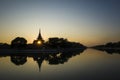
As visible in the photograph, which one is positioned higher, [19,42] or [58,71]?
[58,71]

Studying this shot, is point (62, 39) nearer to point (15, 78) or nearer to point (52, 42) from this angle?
point (52, 42)

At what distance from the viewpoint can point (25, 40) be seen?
9125cm

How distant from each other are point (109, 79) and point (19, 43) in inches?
2876

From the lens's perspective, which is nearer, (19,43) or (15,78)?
(15,78)

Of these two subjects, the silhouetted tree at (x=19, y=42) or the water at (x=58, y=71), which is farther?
the silhouetted tree at (x=19, y=42)

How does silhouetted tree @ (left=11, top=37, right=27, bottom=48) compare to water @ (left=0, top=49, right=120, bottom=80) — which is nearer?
water @ (left=0, top=49, right=120, bottom=80)

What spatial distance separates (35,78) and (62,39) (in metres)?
109

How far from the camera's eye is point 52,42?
121250mm

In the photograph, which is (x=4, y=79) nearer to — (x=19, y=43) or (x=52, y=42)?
(x=19, y=43)

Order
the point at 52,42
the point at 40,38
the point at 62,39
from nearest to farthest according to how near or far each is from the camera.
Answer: the point at 40,38
the point at 52,42
the point at 62,39

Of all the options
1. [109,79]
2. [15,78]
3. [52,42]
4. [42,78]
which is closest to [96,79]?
[109,79]

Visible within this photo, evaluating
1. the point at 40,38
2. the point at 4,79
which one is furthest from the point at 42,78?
the point at 40,38

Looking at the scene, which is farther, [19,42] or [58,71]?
[19,42]

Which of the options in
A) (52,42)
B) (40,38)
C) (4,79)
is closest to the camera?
(4,79)
